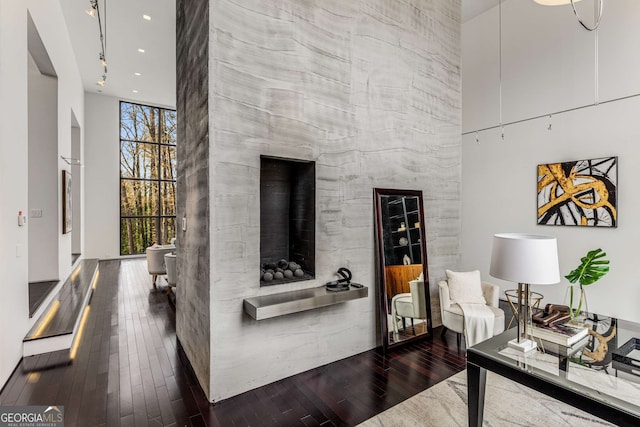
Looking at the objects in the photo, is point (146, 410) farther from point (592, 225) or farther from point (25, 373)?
point (592, 225)

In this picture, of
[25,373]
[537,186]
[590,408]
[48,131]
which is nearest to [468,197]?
[537,186]

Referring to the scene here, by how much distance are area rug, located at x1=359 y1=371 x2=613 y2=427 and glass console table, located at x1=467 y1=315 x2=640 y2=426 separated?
0.39 meters

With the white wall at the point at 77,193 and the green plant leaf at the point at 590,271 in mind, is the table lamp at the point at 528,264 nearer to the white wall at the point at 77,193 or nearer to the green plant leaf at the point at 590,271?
the green plant leaf at the point at 590,271

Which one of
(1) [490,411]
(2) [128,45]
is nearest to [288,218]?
(1) [490,411]

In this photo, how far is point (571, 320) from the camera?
2965 mm

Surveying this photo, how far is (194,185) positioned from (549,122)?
5149 millimetres

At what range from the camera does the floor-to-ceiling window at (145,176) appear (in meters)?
9.73

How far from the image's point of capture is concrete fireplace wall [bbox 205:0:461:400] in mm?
2520

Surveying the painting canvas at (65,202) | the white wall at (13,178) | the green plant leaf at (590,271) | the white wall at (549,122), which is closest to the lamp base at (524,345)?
the green plant leaf at (590,271)

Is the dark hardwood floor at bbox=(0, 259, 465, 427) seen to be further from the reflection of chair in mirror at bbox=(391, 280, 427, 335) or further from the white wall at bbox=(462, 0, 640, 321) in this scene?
the white wall at bbox=(462, 0, 640, 321)

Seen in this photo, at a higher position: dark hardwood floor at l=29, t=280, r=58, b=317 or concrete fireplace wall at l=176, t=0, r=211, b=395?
concrete fireplace wall at l=176, t=0, r=211, b=395

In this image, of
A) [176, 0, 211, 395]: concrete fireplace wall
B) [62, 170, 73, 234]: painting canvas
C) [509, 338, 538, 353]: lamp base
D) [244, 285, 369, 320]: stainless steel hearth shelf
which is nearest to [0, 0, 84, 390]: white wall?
[176, 0, 211, 395]: concrete fireplace wall

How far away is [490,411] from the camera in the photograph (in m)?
2.42

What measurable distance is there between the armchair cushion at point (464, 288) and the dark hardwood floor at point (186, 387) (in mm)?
524
